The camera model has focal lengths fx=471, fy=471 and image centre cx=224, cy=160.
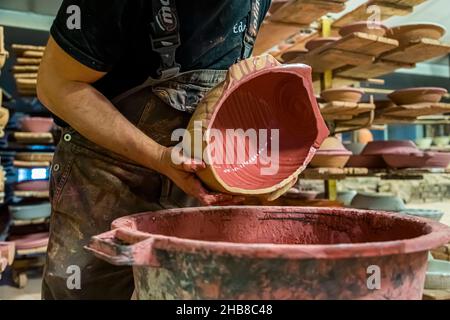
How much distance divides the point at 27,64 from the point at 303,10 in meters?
2.62

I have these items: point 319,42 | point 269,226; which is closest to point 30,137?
point 319,42

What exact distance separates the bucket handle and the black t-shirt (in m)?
0.50

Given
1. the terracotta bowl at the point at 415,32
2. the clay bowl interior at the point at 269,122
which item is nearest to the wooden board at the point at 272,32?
the terracotta bowl at the point at 415,32

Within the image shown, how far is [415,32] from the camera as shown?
308 cm

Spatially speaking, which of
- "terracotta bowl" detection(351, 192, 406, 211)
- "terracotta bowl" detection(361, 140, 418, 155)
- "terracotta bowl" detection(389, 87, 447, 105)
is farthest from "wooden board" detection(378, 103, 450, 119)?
"terracotta bowl" detection(351, 192, 406, 211)

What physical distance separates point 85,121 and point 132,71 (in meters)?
0.26

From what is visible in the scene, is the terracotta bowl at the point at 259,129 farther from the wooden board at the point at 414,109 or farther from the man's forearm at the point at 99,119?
the wooden board at the point at 414,109

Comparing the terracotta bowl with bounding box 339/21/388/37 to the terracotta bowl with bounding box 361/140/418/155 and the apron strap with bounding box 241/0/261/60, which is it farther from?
the apron strap with bounding box 241/0/261/60

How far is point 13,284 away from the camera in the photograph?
412 centimetres

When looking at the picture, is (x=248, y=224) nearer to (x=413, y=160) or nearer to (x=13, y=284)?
(x=413, y=160)

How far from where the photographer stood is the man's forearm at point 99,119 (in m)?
1.15

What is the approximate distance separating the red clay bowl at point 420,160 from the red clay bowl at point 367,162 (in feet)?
0.27

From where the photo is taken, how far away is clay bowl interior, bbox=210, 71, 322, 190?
122 centimetres

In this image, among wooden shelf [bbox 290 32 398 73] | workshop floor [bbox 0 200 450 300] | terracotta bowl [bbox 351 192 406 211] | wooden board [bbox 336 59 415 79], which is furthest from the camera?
workshop floor [bbox 0 200 450 300]
